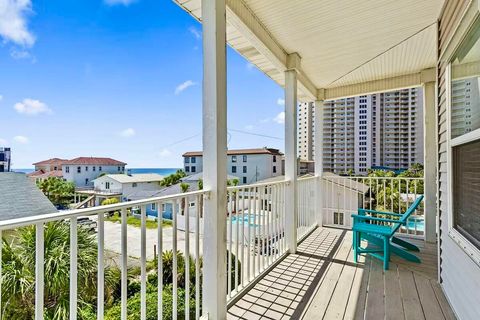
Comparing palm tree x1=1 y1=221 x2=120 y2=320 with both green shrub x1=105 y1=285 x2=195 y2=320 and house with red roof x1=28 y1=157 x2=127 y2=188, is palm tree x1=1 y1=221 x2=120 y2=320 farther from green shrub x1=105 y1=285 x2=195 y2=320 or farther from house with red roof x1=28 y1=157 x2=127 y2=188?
green shrub x1=105 y1=285 x2=195 y2=320

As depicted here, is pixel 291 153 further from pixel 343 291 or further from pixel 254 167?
pixel 254 167

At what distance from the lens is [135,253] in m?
10.1

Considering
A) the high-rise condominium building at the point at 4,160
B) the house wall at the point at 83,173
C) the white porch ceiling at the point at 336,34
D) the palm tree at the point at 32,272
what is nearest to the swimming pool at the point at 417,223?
the white porch ceiling at the point at 336,34

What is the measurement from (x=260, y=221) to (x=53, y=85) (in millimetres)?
7323

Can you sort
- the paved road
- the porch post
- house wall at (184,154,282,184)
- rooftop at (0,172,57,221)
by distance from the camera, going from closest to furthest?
1. rooftop at (0,172,57,221)
2. the porch post
3. the paved road
4. house wall at (184,154,282,184)

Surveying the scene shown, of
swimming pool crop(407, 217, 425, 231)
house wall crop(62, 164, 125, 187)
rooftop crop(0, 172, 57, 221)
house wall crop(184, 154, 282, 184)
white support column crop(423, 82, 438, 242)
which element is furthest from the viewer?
house wall crop(184, 154, 282, 184)

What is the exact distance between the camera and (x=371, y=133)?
48.9 ft

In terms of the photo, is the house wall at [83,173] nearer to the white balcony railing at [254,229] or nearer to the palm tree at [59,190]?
the palm tree at [59,190]

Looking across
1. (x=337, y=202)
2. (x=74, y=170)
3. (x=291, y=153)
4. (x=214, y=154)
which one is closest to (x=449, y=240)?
(x=291, y=153)

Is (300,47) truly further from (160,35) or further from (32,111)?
(160,35)

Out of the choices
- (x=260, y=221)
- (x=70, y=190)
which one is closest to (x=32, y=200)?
(x=260, y=221)

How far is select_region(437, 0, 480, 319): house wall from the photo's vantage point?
1.73m

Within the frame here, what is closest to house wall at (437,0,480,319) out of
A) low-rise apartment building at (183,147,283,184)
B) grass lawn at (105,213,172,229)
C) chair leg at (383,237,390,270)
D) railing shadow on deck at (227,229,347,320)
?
chair leg at (383,237,390,270)

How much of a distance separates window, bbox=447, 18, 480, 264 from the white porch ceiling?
93 cm
